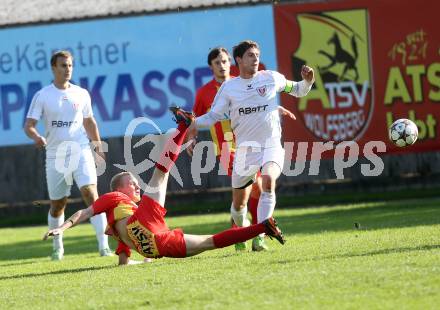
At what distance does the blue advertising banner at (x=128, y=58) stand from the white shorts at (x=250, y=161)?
9.32 metres

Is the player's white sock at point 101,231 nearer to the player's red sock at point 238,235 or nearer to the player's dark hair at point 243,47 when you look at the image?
the player's dark hair at point 243,47

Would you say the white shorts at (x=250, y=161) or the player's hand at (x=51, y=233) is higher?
the white shorts at (x=250, y=161)

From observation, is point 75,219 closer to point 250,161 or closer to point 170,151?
point 170,151

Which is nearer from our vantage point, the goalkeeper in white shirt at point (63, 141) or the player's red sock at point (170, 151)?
the player's red sock at point (170, 151)

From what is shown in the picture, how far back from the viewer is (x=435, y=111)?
21.5 metres

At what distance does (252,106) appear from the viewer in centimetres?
1222

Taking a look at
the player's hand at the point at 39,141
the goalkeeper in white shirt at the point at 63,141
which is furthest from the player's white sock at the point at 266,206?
the player's hand at the point at 39,141

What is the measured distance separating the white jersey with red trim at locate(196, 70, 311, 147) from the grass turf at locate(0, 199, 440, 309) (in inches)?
51.6

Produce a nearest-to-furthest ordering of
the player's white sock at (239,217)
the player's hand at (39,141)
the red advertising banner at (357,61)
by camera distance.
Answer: the player's white sock at (239,217)
the player's hand at (39,141)
the red advertising banner at (357,61)

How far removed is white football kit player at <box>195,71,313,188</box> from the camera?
1221 cm

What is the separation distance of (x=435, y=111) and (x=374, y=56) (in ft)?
5.36

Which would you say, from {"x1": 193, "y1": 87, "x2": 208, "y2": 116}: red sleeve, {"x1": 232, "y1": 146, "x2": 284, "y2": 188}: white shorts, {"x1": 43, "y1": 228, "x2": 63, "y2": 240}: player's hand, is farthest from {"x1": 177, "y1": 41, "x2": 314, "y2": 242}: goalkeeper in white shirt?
{"x1": 43, "y1": 228, "x2": 63, "y2": 240}: player's hand

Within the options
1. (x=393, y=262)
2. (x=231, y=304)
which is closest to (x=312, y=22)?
(x=393, y=262)

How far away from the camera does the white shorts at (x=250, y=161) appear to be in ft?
39.8
